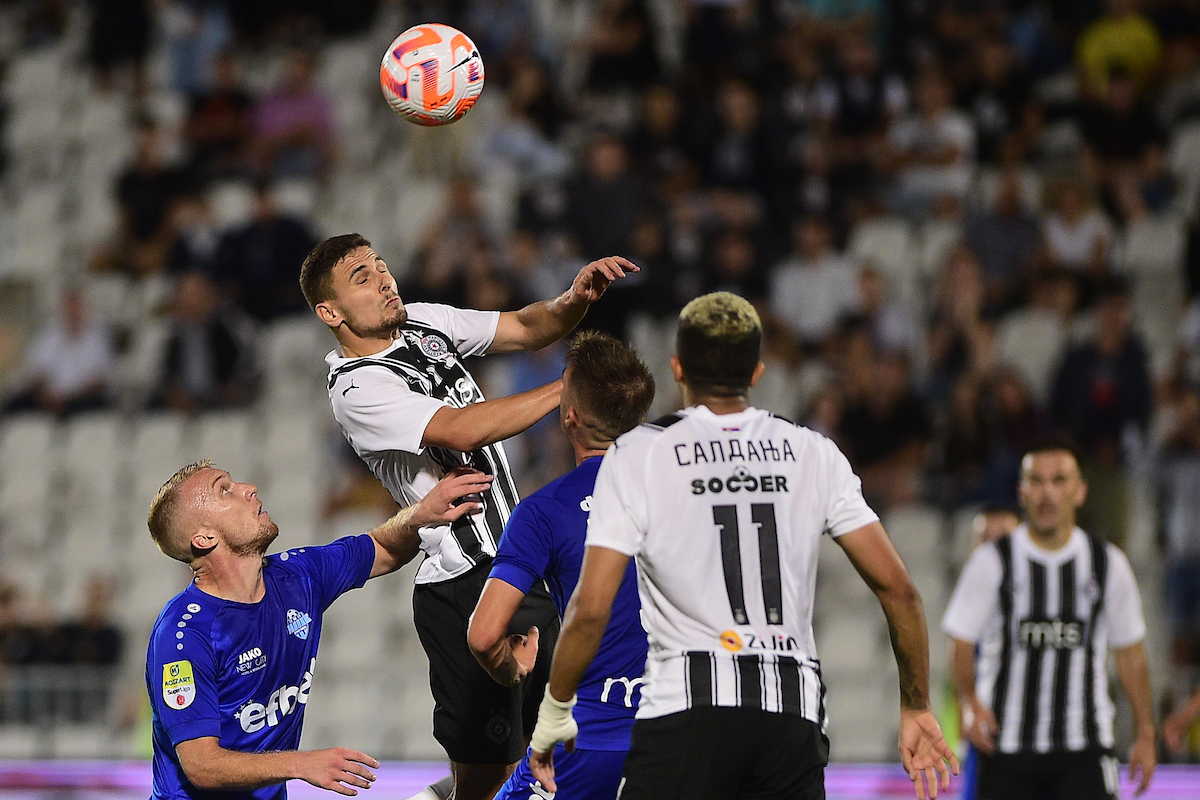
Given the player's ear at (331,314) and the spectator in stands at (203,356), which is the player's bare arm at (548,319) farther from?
the spectator in stands at (203,356)

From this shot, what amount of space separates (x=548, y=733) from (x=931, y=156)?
823 cm

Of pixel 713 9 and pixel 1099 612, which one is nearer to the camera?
pixel 1099 612

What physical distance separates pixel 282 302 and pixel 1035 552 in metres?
6.47

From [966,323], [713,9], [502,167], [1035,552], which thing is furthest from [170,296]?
[1035,552]

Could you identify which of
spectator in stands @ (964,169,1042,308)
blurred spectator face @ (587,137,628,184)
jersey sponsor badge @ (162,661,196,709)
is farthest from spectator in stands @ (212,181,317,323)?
jersey sponsor badge @ (162,661,196,709)

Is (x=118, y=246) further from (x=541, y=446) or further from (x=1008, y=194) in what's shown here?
(x=1008, y=194)

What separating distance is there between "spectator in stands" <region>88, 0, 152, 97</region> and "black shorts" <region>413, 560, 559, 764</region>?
9.96m

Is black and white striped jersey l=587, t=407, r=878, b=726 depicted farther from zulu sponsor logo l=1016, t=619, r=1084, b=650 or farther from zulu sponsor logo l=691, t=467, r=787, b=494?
zulu sponsor logo l=1016, t=619, r=1084, b=650

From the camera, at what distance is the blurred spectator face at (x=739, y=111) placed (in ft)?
36.6

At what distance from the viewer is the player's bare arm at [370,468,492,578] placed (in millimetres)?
4578

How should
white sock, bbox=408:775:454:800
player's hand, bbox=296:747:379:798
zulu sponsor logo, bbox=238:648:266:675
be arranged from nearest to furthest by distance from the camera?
player's hand, bbox=296:747:379:798
zulu sponsor logo, bbox=238:648:266:675
white sock, bbox=408:775:454:800

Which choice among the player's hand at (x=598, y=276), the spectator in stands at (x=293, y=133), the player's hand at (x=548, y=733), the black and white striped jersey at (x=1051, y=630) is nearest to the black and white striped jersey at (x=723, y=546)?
the player's hand at (x=548, y=733)

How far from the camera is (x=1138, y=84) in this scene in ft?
38.0

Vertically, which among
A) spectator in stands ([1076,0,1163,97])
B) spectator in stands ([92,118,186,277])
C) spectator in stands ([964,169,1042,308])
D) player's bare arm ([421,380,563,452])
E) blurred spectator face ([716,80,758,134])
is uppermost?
spectator in stands ([1076,0,1163,97])
